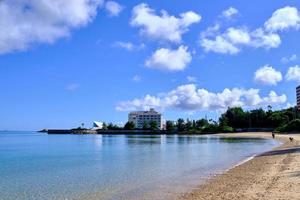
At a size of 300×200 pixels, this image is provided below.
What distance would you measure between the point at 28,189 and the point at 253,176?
45.4 ft

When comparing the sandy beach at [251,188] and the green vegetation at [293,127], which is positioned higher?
the green vegetation at [293,127]

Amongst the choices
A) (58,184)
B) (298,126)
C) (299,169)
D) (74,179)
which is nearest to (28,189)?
(58,184)

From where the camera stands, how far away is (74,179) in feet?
96.3

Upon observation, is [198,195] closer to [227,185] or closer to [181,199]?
[181,199]

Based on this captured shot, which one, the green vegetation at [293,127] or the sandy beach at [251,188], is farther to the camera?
the green vegetation at [293,127]

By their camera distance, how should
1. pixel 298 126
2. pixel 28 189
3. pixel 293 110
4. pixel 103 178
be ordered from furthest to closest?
pixel 293 110, pixel 298 126, pixel 103 178, pixel 28 189

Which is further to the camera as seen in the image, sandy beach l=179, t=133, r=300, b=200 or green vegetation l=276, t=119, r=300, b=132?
green vegetation l=276, t=119, r=300, b=132

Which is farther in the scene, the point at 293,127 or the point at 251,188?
the point at 293,127

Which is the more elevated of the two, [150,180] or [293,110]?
[293,110]

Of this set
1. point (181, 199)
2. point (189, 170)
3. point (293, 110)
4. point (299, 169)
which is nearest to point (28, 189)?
point (181, 199)

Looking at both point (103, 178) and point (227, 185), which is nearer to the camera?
point (227, 185)

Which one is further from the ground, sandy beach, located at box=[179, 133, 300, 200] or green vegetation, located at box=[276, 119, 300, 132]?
green vegetation, located at box=[276, 119, 300, 132]

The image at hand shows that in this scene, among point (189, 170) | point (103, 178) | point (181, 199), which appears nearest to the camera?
point (181, 199)

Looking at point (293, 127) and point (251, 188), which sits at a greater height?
point (293, 127)
